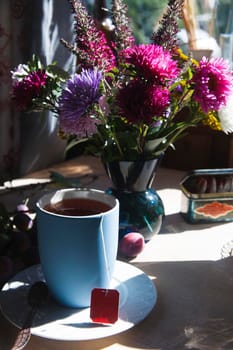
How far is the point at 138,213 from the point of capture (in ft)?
2.62

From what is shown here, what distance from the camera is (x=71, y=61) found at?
1253 mm

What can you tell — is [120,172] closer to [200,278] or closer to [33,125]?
[200,278]

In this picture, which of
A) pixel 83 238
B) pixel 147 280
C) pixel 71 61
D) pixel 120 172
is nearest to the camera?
pixel 83 238

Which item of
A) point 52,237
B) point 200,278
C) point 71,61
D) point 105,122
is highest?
point 71,61

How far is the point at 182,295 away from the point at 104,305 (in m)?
0.14

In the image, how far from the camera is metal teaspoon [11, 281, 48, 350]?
1.78ft

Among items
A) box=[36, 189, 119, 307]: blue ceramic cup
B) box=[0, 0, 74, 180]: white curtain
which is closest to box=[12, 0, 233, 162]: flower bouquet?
box=[36, 189, 119, 307]: blue ceramic cup

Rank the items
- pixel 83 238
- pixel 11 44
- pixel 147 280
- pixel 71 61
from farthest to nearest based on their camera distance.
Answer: pixel 71 61 < pixel 11 44 < pixel 147 280 < pixel 83 238

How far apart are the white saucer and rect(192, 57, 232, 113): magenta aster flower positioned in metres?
0.26

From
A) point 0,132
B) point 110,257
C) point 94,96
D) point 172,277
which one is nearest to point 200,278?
point 172,277

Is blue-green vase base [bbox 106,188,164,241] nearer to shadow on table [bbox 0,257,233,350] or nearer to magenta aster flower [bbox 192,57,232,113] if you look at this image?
shadow on table [bbox 0,257,233,350]

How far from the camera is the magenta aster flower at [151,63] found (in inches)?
25.1

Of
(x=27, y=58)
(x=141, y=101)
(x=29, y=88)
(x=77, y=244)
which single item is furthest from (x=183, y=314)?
(x=27, y=58)

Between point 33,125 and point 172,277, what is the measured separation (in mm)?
600
